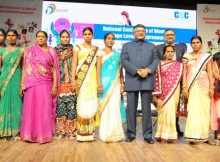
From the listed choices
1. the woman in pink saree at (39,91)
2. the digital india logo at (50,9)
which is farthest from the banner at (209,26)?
the woman in pink saree at (39,91)

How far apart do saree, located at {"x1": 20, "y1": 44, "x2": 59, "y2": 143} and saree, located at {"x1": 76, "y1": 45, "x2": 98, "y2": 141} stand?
320mm

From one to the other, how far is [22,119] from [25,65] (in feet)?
2.14

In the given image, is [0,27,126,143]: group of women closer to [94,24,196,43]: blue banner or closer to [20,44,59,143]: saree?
[20,44,59,143]: saree

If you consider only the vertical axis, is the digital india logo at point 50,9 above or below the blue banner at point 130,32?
above

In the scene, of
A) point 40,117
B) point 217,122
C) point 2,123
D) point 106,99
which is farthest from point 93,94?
point 217,122

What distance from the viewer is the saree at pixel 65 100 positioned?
11.2ft

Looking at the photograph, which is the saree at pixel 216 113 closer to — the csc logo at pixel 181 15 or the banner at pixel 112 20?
the banner at pixel 112 20

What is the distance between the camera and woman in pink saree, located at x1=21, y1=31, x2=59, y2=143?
3.24 metres

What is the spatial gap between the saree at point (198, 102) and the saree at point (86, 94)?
44.4 inches

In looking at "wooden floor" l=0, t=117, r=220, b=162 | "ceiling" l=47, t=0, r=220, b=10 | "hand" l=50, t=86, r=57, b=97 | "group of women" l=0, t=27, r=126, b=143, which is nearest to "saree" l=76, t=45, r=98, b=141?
"group of women" l=0, t=27, r=126, b=143

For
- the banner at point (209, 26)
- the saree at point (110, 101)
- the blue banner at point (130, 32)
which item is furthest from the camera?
the banner at point (209, 26)

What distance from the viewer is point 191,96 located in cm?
331

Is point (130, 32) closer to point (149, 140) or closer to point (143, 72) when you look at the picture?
point (143, 72)

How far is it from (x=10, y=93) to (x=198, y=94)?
2.25 meters
